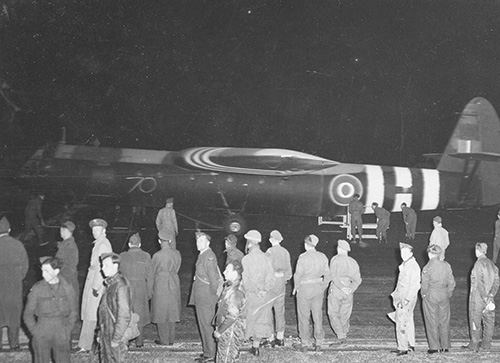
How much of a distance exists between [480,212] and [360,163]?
244 inches

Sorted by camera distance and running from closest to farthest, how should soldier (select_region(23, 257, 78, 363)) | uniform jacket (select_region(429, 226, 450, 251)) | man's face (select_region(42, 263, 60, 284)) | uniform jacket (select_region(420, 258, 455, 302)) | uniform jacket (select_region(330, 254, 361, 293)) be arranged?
soldier (select_region(23, 257, 78, 363)) → man's face (select_region(42, 263, 60, 284)) → uniform jacket (select_region(420, 258, 455, 302)) → uniform jacket (select_region(330, 254, 361, 293)) → uniform jacket (select_region(429, 226, 450, 251))

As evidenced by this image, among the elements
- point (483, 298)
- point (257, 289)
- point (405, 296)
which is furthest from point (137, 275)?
point (483, 298)

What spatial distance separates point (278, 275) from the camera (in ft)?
24.0

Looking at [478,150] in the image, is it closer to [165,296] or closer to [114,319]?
[165,296]

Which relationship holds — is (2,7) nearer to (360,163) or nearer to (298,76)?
(298,76)

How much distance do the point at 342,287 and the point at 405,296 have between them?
1025 millimetres

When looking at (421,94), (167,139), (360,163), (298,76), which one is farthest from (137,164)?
(421,94)

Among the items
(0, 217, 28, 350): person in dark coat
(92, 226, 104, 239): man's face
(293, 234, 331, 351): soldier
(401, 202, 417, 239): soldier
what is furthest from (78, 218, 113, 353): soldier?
(401, 202, 417, 239): soldier

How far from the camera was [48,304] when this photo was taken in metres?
5.02

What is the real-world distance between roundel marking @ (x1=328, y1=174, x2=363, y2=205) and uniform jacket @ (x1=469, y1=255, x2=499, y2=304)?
42.5ft

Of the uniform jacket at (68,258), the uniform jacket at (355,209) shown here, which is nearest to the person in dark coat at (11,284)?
the uniform jacket at (68,258)

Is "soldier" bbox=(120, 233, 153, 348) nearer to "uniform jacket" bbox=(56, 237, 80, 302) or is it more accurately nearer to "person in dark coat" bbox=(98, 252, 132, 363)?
"uniform jacket" bbox=(56, 237, 80, 302)

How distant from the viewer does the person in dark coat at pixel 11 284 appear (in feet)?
22.0

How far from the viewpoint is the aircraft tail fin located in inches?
803
